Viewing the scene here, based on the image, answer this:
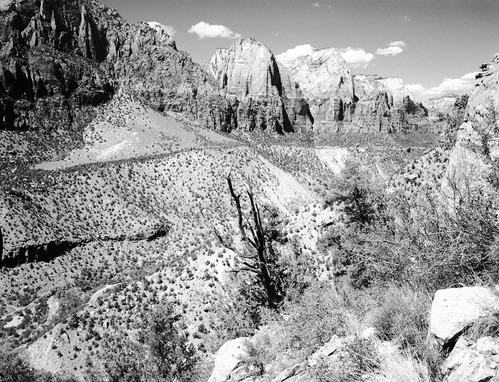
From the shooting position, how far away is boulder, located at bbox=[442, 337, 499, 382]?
11.8 ft

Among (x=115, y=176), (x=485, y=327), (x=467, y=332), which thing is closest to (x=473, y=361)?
(x=467, y=332)

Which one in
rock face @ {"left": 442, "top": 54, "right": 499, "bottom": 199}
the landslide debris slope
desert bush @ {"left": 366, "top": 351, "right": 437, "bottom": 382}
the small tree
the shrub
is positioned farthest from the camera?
the landslide debris slope

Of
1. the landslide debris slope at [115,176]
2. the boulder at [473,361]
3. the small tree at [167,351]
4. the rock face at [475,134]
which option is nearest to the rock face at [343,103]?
the landslide debris slope at [115,176]

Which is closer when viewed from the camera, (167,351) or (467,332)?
(467,332)

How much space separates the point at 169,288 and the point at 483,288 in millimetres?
18140

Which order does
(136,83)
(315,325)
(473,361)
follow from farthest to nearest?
1. (136,83)
2. (315,325)
3. (473,361)

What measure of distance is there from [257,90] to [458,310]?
135 metres

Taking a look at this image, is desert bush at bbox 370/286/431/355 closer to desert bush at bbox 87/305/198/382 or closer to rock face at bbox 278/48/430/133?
desert bush at bbox 87/305/198/382

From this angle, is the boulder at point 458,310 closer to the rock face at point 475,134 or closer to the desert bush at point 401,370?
the desert bush at point 401,370

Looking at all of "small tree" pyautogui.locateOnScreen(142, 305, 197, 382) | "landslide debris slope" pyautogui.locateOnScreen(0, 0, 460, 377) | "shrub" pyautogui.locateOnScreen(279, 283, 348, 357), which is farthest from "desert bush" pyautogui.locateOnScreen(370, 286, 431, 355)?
"small tree" pyautogui.locateOnScreen(142, 305, 197, 382)

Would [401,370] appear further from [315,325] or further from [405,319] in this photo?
[315,325]

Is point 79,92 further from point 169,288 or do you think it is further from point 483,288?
point 483,288

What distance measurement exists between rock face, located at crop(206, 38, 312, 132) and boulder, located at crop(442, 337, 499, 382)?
371 feet

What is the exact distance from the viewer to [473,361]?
3.74 m
